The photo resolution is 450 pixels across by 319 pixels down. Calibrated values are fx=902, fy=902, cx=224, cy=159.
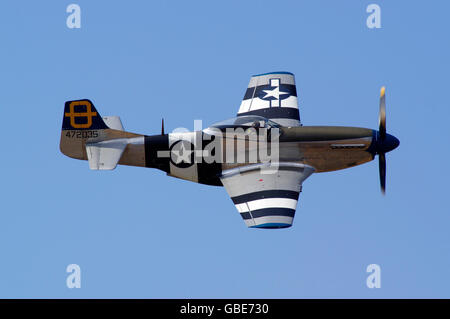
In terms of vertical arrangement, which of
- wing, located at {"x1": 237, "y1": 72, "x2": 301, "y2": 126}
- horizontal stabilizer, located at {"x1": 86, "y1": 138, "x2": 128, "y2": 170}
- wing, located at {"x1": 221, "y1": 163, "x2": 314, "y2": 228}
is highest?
wing, located at {"x1": 237, "y1": 72, "x2": 301, "y2": 126}

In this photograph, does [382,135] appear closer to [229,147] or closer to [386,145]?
[386,145]

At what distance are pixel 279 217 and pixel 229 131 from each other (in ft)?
11.5

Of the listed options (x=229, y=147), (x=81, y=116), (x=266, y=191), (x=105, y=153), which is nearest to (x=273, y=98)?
(x=229, y=147)

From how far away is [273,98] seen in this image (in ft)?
89.9

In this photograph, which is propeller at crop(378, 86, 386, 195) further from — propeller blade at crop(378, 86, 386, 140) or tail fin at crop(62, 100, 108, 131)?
tail fin at crop(62, 100, 108, 131)

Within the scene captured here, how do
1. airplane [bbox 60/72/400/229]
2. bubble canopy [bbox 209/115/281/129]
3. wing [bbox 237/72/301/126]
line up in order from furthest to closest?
Answer: wing [bbox 237/72/301/126]
bubble canopy [bbox 209/115/281/129]
airplane [bbox 60/72/400/229]

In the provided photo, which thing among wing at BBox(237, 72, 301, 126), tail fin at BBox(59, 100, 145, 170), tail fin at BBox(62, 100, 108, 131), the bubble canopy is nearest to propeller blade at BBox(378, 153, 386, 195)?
the bubble canopy

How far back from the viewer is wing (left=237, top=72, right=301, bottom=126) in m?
27.0

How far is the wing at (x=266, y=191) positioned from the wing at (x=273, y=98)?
2.60 metres

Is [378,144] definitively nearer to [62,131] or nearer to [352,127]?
[352,127]

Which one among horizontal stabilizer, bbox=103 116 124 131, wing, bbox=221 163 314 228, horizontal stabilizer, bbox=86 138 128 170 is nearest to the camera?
wing, bbox=221 163 314 228

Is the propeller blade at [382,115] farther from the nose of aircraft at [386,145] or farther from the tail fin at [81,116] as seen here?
the tail fin at [81,116]

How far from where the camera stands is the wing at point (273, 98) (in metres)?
27.0

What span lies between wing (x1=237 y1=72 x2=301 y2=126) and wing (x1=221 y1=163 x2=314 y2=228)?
8.53 ft
